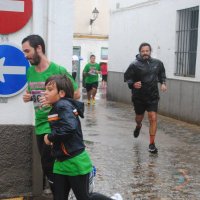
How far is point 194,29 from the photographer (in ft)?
38.4

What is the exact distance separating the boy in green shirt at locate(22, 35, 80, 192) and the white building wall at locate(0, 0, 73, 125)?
49 cm

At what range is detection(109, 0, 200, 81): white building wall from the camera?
12.9 m

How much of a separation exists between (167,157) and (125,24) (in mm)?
9687

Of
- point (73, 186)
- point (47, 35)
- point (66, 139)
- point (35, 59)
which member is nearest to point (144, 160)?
point (47, 35)

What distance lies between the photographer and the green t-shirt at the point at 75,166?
3.96 metres

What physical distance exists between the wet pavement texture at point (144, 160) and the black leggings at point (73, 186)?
154 cm

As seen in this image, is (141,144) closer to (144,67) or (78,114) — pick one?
(144,67)

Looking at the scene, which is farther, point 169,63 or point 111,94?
point 111,94

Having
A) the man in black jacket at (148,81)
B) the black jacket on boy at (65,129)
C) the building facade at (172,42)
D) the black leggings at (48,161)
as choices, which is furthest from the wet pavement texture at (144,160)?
the black jacket on boy at (65,129)

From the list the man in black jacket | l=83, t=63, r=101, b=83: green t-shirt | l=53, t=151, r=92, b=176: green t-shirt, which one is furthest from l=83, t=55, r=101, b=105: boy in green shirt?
l=53, t=151, r=92, b=176: green t-shirt

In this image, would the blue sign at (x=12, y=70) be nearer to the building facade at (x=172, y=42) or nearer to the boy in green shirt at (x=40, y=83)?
the boy in green shirt at (x=40, y=83)

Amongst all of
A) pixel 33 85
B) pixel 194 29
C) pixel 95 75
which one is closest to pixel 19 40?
pixel 33 85

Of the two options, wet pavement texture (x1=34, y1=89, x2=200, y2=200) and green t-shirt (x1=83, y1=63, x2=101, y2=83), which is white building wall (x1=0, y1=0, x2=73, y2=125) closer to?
wet pavement texture (x1=34, y1=89, x2=200, y2=200)

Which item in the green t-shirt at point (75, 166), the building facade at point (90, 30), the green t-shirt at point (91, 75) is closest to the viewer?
the green t-shirt at point (75, 166)
